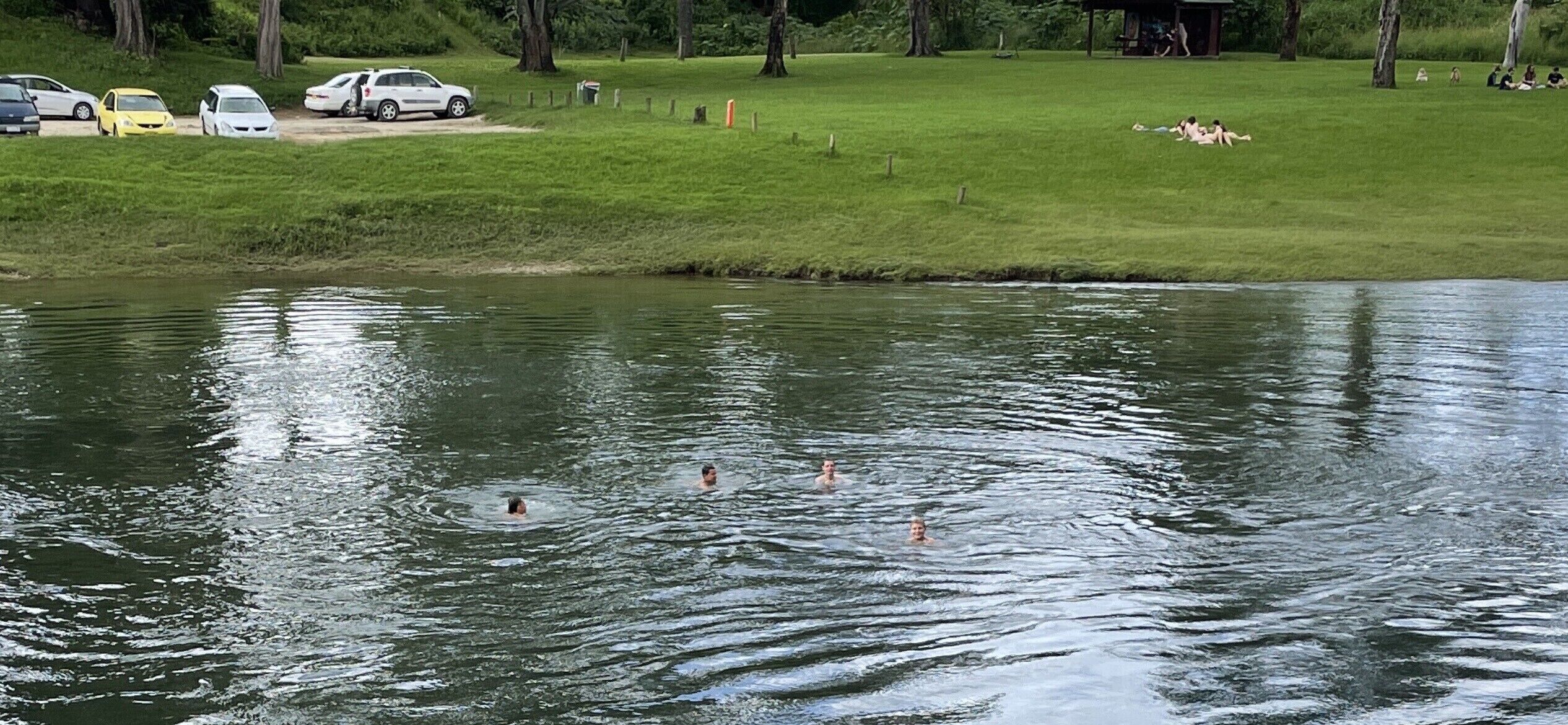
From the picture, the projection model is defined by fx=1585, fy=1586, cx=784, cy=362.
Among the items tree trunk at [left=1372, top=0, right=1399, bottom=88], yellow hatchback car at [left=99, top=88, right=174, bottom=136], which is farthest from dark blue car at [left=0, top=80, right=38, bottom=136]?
tree trunk at [left=1372, top=0, right=1399, bottom=88]

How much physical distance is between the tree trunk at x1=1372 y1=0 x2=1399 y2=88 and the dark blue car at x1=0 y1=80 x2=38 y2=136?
136ft

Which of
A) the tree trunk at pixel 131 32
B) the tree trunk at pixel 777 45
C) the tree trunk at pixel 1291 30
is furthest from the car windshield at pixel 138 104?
the tree trunk at pixel 1291 30

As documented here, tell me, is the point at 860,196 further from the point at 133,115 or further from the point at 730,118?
the point at 133,115

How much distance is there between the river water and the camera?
34.8 feet

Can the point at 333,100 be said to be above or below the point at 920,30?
below

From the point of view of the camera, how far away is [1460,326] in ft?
80.8

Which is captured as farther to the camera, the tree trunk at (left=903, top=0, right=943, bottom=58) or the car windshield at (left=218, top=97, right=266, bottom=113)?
the tree trunk at (left=903, top=0, right=943, bottom=58)

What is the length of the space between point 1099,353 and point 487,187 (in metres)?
18.1

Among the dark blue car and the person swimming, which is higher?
the dark blue car

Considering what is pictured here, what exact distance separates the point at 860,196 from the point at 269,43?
30.3 m

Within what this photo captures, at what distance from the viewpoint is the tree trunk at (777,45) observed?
6272 centimetres

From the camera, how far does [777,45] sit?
6291 cm

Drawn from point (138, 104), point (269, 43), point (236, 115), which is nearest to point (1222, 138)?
point (236, 115)

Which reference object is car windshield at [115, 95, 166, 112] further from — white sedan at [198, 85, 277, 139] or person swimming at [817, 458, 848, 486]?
person swimming at [817, 458, 848, 486]
